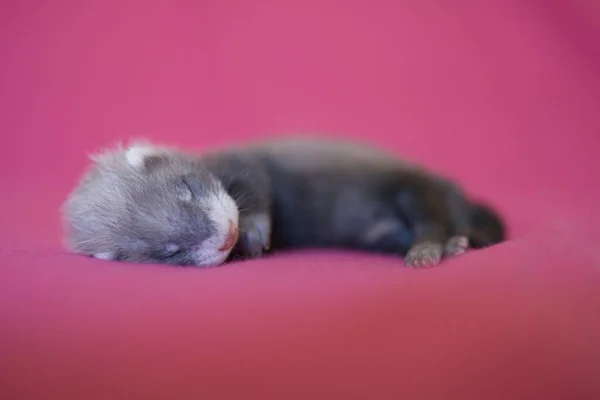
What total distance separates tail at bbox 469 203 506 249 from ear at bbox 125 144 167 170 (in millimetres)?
1014

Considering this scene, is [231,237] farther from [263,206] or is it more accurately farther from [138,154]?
[138,154]

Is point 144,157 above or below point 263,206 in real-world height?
above

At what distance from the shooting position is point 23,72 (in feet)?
9.93

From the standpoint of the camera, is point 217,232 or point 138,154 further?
point 138,154

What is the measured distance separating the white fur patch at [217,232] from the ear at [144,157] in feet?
0.82

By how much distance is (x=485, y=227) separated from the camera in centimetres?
198

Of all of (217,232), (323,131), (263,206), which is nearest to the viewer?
(217,232)

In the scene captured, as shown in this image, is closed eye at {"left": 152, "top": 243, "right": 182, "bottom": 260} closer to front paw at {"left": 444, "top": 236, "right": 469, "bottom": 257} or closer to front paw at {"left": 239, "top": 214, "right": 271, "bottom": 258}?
A: front paw at {"left": 239, "top": 214, "right": 271, "bottom": 258}

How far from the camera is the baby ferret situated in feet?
5.42

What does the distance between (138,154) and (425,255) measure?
93 cm

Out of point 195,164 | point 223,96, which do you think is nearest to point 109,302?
point 195,164

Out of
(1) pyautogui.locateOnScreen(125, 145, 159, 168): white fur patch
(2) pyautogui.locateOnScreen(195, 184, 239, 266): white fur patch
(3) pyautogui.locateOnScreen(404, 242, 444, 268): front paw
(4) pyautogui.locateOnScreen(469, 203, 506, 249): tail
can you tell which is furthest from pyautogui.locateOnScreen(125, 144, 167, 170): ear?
(4) pyautogui.locateOnScreen(469, 203, 506, 249): tail

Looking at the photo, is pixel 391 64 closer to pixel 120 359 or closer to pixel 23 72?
pixel 23 72

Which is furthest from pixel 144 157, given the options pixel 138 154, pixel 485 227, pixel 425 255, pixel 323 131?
pixel 323 131
